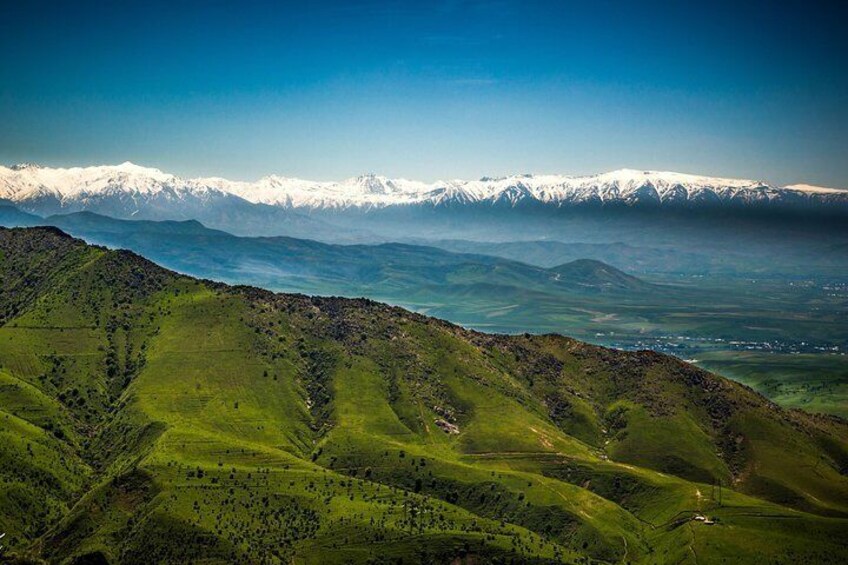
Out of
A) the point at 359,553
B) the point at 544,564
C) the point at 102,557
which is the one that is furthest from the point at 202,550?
the point at 544,564

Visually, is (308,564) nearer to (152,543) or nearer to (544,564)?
(152,543)

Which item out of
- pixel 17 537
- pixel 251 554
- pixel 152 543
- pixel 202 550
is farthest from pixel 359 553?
pixel 17 537

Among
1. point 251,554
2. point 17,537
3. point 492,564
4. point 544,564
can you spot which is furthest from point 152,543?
point 544,564

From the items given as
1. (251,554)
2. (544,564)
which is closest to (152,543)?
(251,554)

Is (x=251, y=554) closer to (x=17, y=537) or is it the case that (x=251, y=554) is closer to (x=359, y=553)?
(x=359, y=553)

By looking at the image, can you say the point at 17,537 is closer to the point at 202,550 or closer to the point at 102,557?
the point at 102,557

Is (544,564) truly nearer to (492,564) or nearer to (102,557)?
(492,564)
